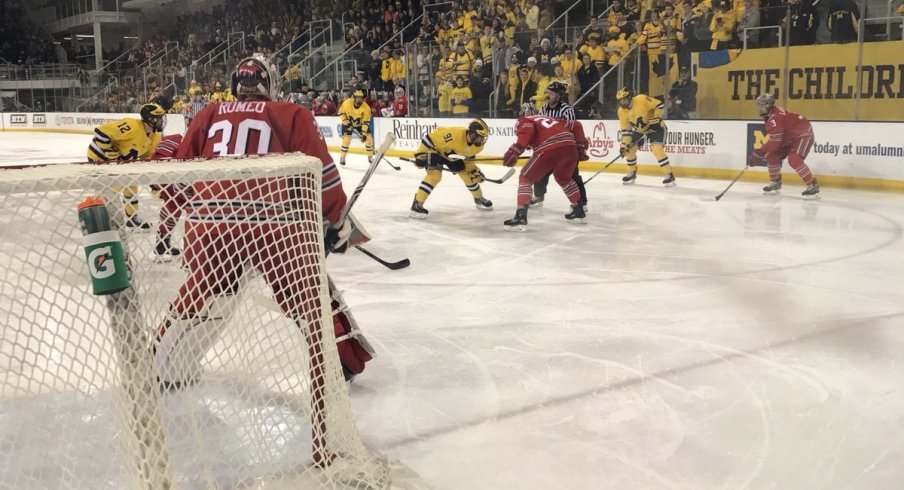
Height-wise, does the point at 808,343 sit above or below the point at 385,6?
below

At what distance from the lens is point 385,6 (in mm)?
18172

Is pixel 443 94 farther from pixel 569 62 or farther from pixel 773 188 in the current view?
pixel 773 188

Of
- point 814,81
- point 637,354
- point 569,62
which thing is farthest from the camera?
point 569,62

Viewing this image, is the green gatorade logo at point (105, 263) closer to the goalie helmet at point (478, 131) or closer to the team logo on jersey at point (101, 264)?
the team logo on jersey at point (101, 264)

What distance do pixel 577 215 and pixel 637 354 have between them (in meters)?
3.51

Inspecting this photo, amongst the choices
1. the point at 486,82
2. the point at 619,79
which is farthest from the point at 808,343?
the point at 486,82

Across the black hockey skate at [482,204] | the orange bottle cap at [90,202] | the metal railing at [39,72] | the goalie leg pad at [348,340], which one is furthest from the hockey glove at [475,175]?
the metal railing at [39,72]

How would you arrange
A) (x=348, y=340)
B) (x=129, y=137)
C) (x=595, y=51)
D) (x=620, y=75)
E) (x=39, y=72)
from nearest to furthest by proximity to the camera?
(x=348, y=340), (x=129, y=137), (x=620, y=75), (x=595, y=51), (x=39, y=72)

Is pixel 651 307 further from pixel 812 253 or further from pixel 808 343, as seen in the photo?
pixel 812 253

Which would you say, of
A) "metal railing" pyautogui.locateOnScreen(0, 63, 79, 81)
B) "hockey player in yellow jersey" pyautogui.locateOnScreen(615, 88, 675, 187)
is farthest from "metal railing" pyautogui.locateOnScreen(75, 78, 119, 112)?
"hockey player in yellow jersey" pyautogui.locateOnScreen(615, 88, 675, 187)

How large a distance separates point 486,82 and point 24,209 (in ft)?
34.8

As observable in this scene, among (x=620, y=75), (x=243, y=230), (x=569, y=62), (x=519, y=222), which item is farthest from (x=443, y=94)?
(x=243, y=230)

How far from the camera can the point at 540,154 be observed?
642cm

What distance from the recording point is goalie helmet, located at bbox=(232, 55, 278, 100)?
2.36 meters
